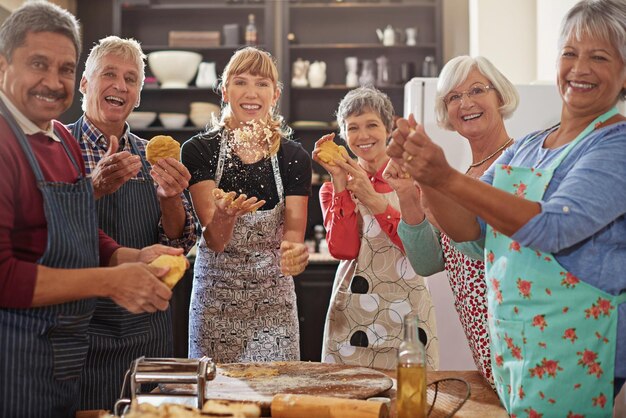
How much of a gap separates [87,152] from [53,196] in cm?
74

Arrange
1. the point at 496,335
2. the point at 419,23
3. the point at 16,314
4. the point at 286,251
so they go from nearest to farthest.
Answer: the point at 16,314, the point at 496,335, the point at 286,251, the point at 419,23

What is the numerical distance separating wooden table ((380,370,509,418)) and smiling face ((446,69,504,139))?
32.7 inches

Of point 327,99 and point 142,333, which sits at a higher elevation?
point 327,99

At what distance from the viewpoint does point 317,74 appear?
5.59 m

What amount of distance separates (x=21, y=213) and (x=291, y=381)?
2.57 ft

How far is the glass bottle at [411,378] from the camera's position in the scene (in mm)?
1557

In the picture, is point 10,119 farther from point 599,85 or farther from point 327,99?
point 327,99

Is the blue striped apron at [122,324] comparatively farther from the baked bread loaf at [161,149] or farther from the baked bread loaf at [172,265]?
the baked bread loaf at [172,265]

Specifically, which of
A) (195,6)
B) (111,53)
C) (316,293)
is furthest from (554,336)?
(195,6)

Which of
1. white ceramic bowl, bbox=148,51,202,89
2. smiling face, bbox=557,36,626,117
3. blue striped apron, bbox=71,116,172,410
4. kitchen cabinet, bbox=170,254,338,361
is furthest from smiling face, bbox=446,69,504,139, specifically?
white ceramic bowl, bbox=148,51,202,89

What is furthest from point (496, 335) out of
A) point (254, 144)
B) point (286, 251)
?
point (254, 144)

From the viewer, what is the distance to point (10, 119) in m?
1.64

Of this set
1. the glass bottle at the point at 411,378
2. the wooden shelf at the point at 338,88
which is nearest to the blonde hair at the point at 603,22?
the glass bottle at the point at 411,378

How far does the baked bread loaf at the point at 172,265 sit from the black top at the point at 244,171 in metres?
0.95
